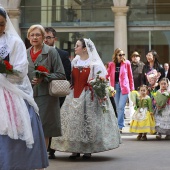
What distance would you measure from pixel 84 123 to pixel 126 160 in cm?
80

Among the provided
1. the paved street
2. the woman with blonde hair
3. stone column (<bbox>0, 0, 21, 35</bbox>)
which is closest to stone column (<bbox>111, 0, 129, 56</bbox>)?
stone column (<bbox>0, 0, 21, 35</bbox>)

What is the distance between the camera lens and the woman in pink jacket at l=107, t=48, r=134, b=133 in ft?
49.2

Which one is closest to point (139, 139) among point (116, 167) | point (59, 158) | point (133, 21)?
point (59, 158)

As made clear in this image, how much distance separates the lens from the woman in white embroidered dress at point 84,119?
9773mm

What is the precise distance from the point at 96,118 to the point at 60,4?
15.7 meters

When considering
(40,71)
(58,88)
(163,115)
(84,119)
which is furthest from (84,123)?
(163,115)

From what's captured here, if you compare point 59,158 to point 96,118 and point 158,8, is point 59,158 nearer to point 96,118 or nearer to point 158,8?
point 96,118

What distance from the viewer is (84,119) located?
9875 mm

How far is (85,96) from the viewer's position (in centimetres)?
995

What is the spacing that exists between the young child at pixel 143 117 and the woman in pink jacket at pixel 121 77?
3.46 feet

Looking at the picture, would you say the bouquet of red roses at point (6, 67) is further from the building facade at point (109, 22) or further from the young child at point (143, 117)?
the building facade at point (109, 22)

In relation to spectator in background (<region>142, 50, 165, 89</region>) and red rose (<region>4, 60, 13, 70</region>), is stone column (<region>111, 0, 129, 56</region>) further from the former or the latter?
red rose (<region>4, 60, 13, 70</region>)

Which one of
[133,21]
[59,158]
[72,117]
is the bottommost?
[59,158]

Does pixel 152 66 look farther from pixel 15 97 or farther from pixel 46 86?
pixel 15 97
